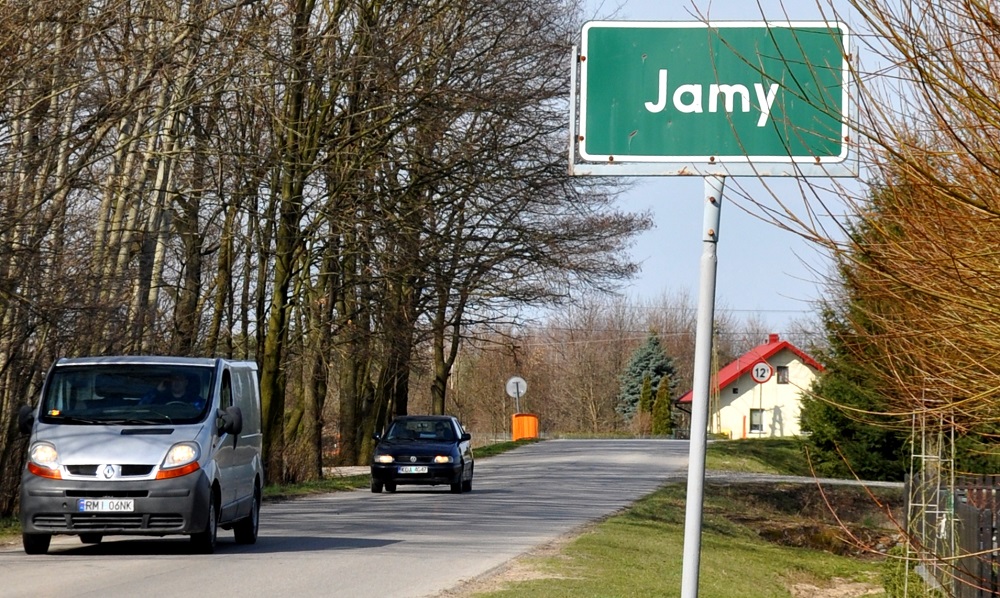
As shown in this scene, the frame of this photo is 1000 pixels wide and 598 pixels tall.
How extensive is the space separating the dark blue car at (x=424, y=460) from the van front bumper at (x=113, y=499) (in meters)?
13.9

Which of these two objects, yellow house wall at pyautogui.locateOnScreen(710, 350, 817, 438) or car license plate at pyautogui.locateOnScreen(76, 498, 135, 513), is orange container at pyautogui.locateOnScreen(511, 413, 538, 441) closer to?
yellow house wall at pyautogui.locateOnScreen(710, 350, 817, 438)

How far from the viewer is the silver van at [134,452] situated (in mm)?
13961

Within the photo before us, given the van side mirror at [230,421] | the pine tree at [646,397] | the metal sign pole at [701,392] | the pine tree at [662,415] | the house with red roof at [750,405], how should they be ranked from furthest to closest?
the house with red roof at [750,405]
the pine tree at [646,397]
the pine tree at [662,415]
the van side mirror at [230,421]
the metal sign pole at [701,392]

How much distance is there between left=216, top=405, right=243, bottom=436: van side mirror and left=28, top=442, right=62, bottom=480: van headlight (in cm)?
169

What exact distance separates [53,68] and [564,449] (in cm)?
3572

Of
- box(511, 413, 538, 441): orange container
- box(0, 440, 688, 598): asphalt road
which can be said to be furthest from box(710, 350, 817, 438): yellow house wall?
box(0, 440, 688, 598): asphalt road

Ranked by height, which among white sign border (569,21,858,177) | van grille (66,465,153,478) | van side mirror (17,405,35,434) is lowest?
van grille (66,465,153,478)

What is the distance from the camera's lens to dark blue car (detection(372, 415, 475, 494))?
2784 centimetres

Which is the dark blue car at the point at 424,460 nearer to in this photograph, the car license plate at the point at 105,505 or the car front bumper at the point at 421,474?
the car front bumper at the point at 421,474

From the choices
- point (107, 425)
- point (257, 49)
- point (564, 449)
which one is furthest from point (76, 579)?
point (564, 449)

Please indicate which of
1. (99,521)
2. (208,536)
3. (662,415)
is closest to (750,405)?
(662,415)

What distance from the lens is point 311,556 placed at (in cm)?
1473

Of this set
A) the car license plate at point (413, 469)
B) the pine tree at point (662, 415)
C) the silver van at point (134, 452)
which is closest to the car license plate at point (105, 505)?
the silver van at point (134, 452)

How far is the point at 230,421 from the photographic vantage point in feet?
49.1
